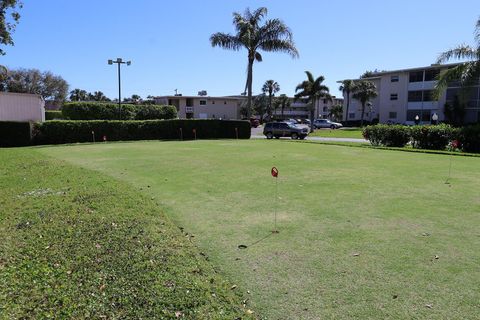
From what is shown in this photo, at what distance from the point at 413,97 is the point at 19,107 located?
48938 mm

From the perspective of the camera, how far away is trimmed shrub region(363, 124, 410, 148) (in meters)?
25.5

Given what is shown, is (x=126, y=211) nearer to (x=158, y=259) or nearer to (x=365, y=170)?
(x=158, y=259)

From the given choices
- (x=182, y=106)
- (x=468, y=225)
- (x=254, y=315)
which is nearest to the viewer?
(x=254, y=315)

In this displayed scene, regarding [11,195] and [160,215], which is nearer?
[160,215]

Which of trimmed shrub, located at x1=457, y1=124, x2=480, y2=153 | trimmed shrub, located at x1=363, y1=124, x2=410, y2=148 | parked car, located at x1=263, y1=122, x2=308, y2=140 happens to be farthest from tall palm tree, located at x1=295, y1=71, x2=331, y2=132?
trimmed shrub, located at x1=457, y1=124, x2=480, y2=153

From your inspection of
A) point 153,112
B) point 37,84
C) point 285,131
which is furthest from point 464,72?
point 37,84

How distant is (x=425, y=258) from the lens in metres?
4.88

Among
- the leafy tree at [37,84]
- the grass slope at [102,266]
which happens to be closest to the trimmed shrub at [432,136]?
the grass slope at [102,266]

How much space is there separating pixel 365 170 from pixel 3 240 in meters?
9.66

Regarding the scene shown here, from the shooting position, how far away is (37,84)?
2975 inches

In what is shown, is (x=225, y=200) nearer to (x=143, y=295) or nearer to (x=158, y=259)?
(x=158, y=259)

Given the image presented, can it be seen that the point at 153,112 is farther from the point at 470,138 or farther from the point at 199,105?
the point at 470,138

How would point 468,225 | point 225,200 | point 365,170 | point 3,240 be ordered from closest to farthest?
point 3,240
point 468,225
point 225,200
point 365,170

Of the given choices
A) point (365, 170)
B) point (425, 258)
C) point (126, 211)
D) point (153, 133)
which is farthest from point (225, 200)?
point (153, 133)
